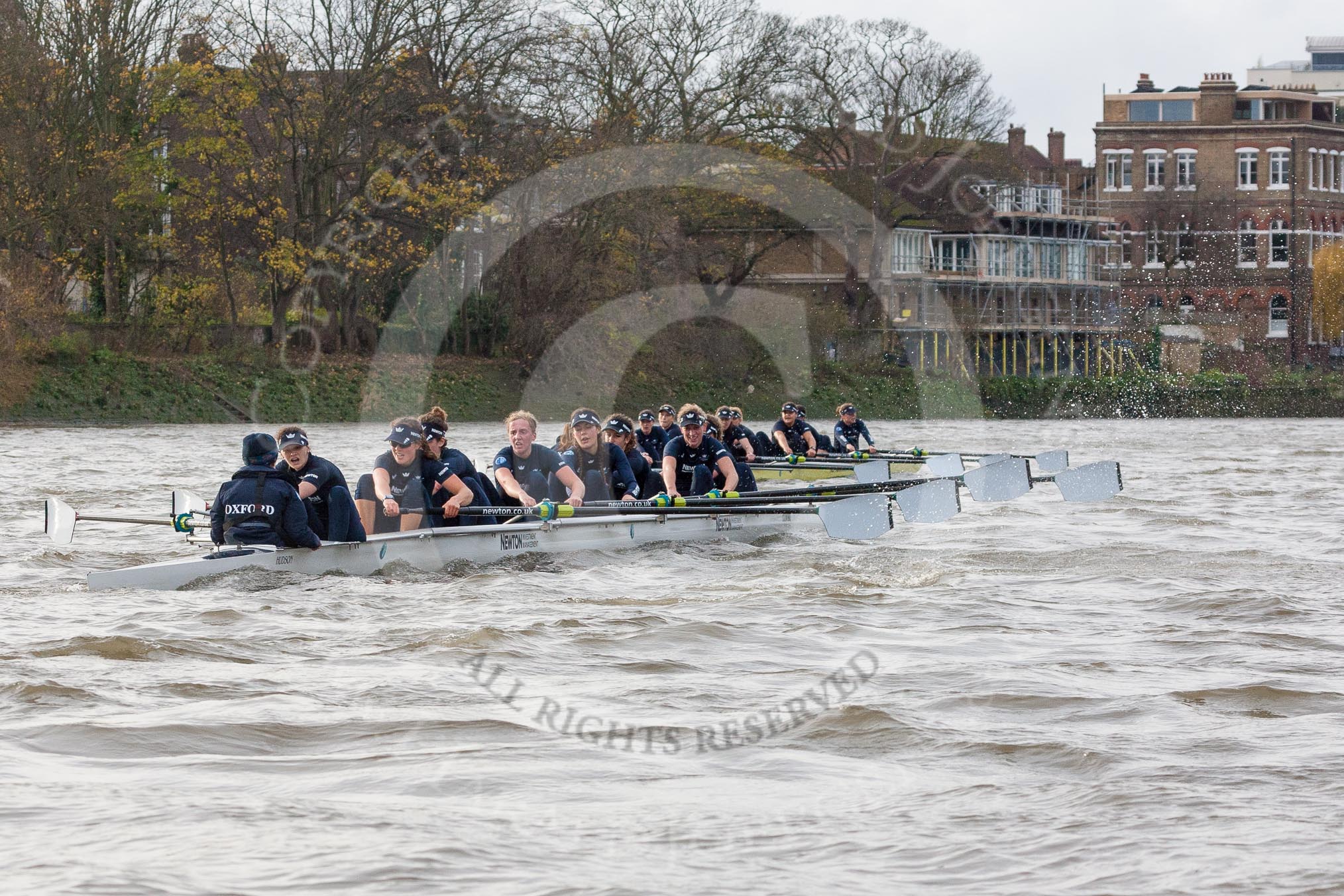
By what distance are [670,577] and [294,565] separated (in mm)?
3348

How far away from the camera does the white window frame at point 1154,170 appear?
79375 millimetres

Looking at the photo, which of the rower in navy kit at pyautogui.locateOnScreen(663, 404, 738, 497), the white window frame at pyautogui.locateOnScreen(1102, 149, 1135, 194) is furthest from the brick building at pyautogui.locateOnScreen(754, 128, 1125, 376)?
the rower in navy kit at pyautogui.locateOnScreen(663, 404, 738, 497)

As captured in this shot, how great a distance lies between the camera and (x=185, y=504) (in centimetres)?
1400

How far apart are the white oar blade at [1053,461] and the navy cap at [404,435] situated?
12.8 metres

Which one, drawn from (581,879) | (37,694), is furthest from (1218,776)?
(37,694)

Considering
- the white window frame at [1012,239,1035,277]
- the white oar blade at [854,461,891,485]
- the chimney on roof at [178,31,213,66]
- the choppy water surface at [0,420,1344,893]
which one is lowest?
the choppy water surface at [0,420,1344,893]

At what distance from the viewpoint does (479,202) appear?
47.1 metres

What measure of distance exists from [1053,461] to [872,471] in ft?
13.4

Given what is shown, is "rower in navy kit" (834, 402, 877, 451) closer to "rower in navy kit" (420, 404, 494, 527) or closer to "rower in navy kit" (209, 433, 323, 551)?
"rower in navy kit" (420, 404, 494, 527)

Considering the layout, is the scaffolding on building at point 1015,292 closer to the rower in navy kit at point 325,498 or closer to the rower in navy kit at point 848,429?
the rower in navy kit at point 848,429

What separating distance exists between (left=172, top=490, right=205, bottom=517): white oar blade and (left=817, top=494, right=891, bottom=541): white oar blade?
5688mm

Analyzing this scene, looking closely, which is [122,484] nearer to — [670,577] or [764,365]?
[670,577]

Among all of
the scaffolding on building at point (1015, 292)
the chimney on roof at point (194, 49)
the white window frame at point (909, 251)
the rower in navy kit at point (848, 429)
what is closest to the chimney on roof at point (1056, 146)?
the scaffolding on building at point (1015, 292)

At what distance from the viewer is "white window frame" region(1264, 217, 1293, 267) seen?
79625 mm
